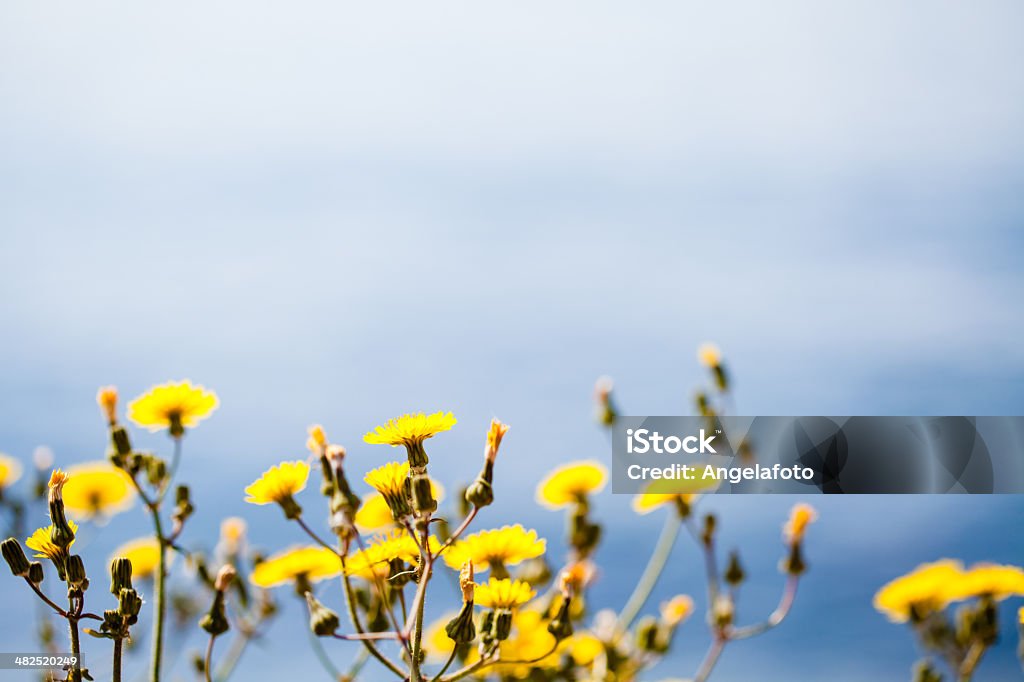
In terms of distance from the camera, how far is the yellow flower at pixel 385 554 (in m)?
1.37

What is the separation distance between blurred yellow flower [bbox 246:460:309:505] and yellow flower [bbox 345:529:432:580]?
0.64 feet

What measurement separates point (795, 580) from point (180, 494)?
1.55m

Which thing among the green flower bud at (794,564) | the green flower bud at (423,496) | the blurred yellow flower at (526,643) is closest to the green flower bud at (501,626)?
the green flower bud at (423,496)

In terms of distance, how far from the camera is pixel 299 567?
1.96m

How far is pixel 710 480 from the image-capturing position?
2.48 meters

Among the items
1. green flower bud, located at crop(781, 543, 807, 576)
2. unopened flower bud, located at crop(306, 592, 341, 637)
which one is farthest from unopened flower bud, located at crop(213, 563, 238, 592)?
green flower bud, located at crop(781, 543, 807, 576)

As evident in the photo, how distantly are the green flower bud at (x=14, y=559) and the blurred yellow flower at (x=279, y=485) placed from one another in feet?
1.22

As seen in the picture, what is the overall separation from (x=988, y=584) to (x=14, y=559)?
2031 millimetres

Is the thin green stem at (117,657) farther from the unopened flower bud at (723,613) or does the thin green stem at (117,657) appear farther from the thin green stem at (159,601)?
the unopened flower bud at (723,613)

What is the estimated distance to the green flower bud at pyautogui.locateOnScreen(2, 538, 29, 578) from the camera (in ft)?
4.79

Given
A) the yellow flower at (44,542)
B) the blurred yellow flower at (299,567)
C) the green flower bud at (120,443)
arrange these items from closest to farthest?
the yellow flower at (44,542), the green flower bud at (120,443), the blurred yellow flower at (299,567)

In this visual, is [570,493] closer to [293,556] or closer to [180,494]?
[293,556]

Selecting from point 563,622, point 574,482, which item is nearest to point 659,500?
point 574,482

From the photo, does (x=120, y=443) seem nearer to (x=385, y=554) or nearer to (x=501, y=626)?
(x=385, y=554)
